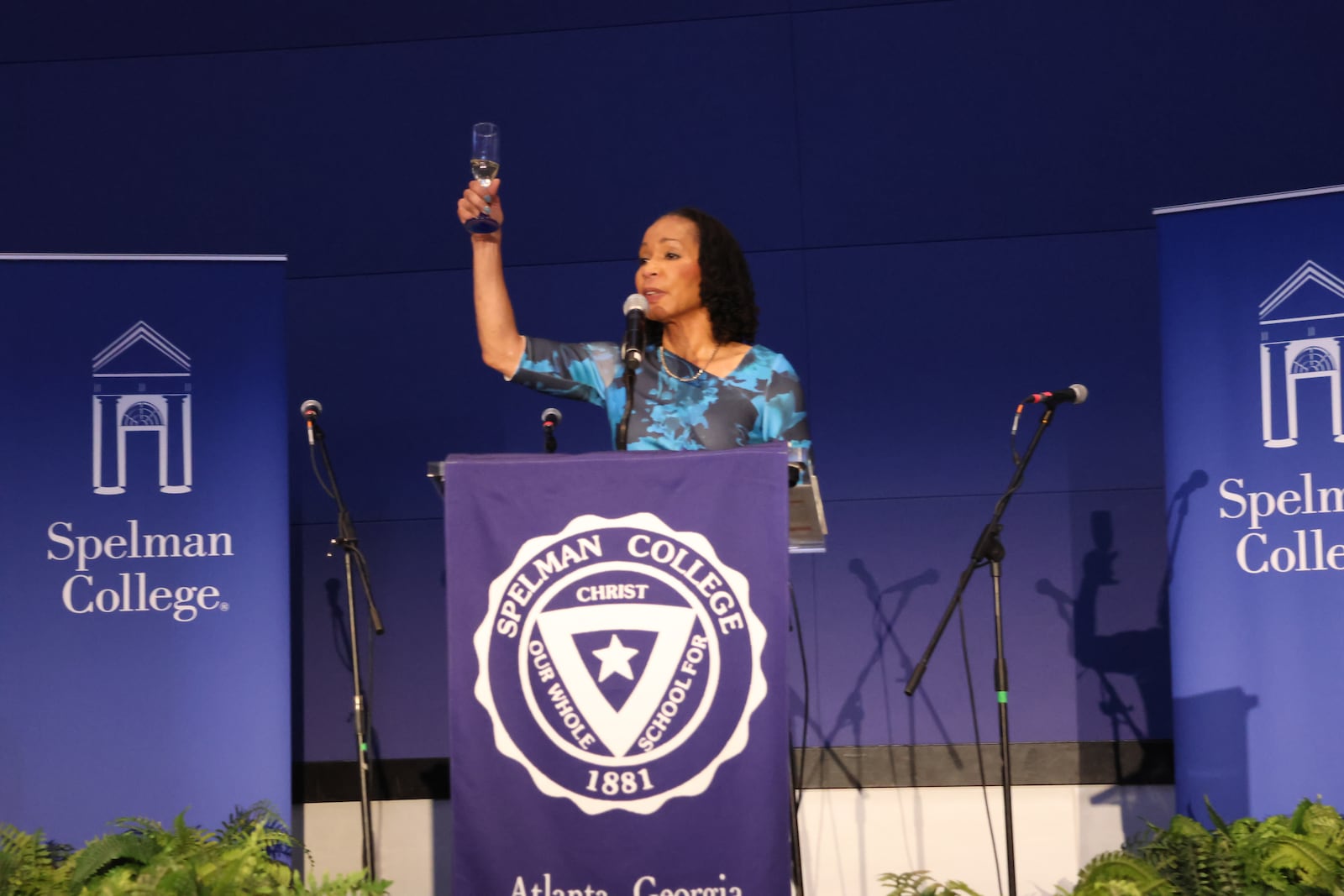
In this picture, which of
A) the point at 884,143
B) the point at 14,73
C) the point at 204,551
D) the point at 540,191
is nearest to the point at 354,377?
the point at 540,191

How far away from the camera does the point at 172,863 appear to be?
2.92 m

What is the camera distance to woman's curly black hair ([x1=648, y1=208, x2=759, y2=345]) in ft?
9.41

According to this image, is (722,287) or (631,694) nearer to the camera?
(631,694)

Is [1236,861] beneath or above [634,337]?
beneath

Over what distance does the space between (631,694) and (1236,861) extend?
1.87 meters

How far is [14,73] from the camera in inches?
196

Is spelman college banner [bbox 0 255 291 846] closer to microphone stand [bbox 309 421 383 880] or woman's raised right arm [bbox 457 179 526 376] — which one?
microphone stand [bbox 309 421 383 880]

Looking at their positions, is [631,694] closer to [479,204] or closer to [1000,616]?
[479,204]

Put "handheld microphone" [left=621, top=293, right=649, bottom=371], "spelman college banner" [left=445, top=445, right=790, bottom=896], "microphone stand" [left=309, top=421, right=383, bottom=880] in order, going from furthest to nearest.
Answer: "microphone stand" [left=309, top=421, right=383, bottom=880] → "handheld microphone" [left=621, top=293, right=649, bottom=371] → "spelman college banner" [left=445, top=445, right=790, bottom=896]

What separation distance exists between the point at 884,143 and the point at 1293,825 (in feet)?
8.64

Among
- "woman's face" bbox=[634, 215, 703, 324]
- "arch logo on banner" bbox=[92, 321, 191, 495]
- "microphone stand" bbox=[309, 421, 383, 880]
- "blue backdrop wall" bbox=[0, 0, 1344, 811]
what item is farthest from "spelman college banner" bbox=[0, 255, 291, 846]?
"woman's face" bbox=[634, 215, 703, 324]

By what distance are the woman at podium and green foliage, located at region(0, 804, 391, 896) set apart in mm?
1077

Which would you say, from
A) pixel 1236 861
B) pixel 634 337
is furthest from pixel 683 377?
pixel 1236 861

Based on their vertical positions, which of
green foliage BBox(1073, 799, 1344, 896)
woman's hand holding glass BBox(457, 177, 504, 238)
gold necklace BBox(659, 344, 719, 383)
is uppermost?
woman's hand holding glass BBox(457, 177, 504, 238)
